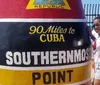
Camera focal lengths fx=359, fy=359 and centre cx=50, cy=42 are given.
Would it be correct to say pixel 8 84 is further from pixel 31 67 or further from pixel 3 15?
pixel 3 15

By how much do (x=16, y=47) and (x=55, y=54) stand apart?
0.87 ft

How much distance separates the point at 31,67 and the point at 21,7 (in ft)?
1.34

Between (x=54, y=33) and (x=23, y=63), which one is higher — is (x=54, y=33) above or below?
above

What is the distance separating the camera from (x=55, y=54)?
2426 mm

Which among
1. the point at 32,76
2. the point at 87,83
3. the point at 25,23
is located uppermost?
the point at 25,23

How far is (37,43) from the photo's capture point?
7.86ft

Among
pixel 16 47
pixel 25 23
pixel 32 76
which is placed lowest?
pixel 32 76

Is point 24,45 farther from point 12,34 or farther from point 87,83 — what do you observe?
point 87,83

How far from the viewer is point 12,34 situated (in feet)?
7.95

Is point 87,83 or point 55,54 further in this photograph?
point 87,83

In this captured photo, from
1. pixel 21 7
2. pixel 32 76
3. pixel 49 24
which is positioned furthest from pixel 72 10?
pixel 32 76

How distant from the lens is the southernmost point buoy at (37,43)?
2.40 meters

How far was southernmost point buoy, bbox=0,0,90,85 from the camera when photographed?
2.40m

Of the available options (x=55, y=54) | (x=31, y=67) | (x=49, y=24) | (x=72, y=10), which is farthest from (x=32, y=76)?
(x=72, y=10)
